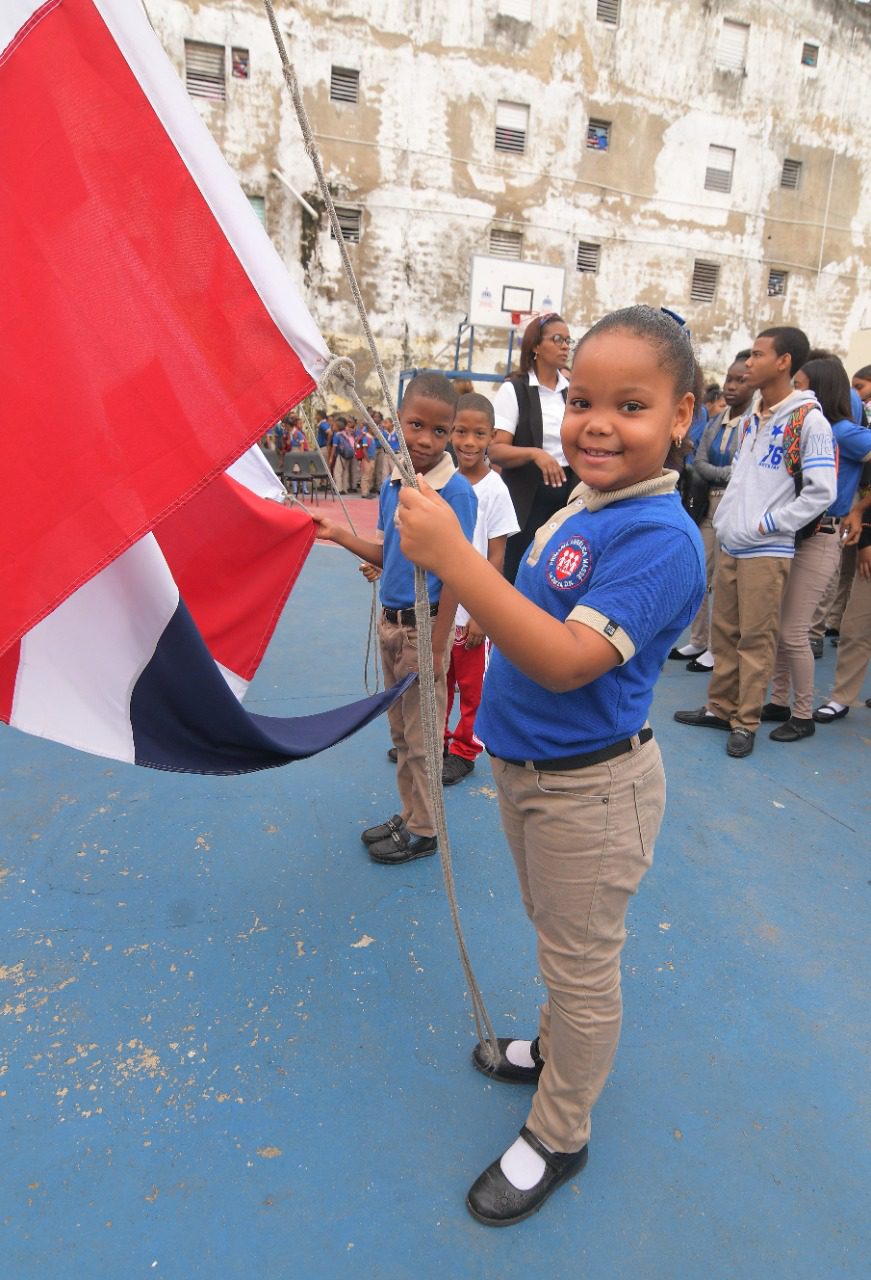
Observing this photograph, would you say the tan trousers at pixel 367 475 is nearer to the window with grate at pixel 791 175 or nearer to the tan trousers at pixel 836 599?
the tan trousers at pixel 836 599

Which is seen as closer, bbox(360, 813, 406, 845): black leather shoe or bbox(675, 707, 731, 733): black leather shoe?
bbox(360, 813, 406, 845): black leather shoe

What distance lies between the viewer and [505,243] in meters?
18.0

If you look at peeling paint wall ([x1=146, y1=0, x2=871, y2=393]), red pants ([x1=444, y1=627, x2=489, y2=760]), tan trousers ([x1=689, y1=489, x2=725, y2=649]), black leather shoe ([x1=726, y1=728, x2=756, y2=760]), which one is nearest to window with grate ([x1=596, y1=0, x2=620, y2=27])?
peeling paint wall ([x1=146, y1=0, x2=871, y2=393])

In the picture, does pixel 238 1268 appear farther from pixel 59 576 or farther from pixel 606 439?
pixel 606 439

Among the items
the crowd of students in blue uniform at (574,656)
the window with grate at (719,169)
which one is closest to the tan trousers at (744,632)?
the crowd of students in blue uniform at (574,656)

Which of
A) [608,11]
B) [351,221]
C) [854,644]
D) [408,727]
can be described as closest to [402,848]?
[408,727]

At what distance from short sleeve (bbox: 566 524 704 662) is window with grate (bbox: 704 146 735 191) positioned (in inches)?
873

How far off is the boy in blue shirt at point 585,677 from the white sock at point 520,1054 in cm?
9

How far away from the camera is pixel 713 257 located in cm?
1945

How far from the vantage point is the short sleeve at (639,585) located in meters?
1.10

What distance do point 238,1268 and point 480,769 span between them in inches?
80.2

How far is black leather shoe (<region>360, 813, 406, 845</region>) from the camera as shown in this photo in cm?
255

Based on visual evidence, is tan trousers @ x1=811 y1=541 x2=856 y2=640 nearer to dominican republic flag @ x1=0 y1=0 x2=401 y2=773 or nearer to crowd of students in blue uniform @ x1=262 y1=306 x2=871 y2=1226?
crowd of students in blue uniform @ x1=262 y1=306 x2=871 y2=1226

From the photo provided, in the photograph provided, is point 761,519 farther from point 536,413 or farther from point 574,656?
point 574,656
